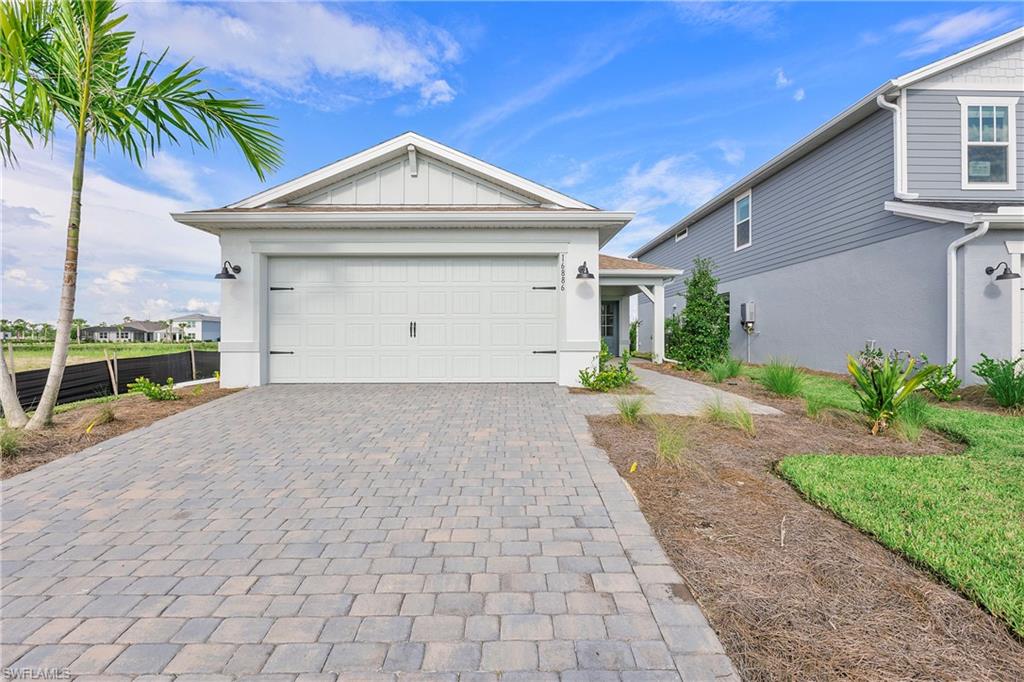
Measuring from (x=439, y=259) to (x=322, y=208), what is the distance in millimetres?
2768

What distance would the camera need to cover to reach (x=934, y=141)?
8734 mm

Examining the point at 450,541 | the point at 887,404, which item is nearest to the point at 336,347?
the point at 450,541

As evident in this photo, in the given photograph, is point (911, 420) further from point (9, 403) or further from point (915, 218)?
point (9, 403)

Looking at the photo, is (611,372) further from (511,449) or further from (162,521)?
(162,521)

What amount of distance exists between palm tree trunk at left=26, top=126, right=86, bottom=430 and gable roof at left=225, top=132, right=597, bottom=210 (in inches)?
140

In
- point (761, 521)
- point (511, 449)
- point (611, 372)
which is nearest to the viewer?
point (761, 521)

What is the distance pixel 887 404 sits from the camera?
510 centimetres

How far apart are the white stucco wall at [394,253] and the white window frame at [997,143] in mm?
7934

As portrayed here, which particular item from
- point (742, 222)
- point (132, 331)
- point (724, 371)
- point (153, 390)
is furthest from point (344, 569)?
point (132, 331)

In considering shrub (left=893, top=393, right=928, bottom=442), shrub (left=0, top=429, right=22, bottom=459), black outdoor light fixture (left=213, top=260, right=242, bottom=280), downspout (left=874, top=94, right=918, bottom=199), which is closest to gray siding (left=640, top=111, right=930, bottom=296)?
downspout (left=874, top=94, right=918, bottom=199)

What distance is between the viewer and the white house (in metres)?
8.30

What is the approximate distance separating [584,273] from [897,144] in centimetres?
712
